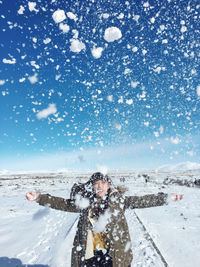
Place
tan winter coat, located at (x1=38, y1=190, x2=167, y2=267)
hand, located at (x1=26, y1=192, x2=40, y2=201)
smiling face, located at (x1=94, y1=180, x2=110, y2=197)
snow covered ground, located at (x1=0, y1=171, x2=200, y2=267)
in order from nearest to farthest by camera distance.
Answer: tan winter coat, located at (x1=38, y1=190, x2=167, y2=267) → smiling face, located at (x1=94, y1=180, x2=110, y2=197) → hand, located at (x1=26, y1=192, x2=40, y2=201) → snow covered ground, located at (x1=0, y1=171, x2=200, y2=267)

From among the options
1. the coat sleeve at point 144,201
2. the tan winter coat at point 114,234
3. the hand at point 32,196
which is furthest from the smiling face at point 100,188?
the hand at point 32,196

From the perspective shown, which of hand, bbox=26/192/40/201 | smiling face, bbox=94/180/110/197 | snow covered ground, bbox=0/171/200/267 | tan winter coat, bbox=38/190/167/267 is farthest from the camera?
snow covered ground, bbox=0/171/200/267

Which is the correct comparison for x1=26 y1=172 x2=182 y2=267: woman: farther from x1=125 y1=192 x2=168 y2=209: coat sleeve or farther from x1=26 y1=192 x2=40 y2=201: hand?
x1=26 y1=192 x2=40 y2=201: hand

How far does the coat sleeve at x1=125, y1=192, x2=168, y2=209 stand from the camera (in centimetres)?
262

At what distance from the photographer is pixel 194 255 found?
16.9ft

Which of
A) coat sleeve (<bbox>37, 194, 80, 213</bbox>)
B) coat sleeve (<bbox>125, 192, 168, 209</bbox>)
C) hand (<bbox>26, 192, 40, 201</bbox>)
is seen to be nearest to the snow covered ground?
coat sleeve (<bbox>125, 192, 168, 209</bbox>)

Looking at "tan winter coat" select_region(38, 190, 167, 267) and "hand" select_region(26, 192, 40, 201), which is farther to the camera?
"hand" select_region(26, 192, 40, 201)

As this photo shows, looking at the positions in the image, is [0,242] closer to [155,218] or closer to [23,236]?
[23,236]

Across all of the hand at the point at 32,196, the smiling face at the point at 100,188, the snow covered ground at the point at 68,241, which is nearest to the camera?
the smiling face at the point at 100,188

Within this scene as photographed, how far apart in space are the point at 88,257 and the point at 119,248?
386mm

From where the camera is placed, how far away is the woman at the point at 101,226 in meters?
2.34

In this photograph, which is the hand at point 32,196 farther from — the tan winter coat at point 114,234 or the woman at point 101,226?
the tan winter coat at point 114,234

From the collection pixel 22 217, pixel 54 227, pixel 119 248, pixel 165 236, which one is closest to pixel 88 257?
pixel 119 248

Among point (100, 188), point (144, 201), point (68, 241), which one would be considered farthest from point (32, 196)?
point (68, 241)
